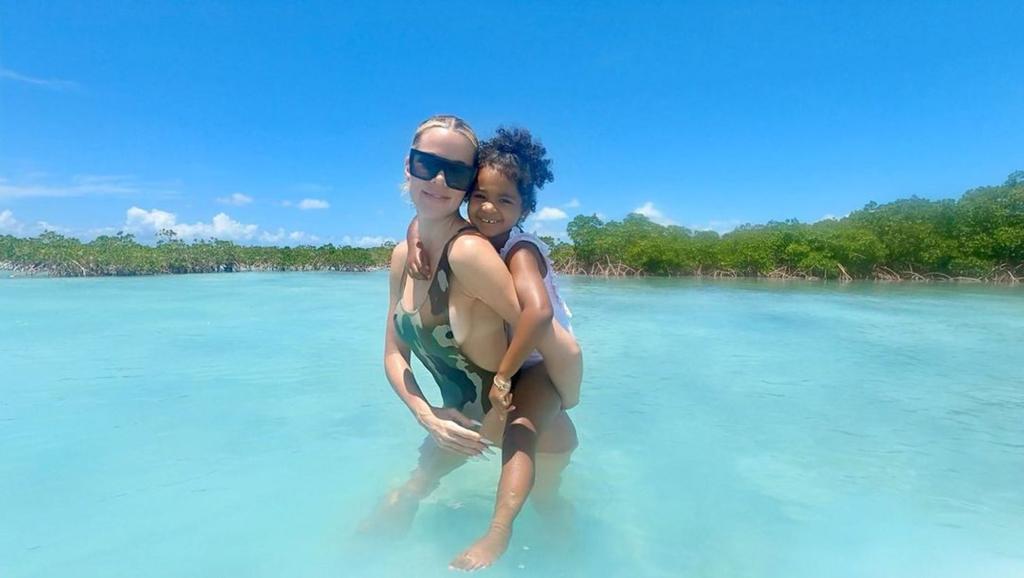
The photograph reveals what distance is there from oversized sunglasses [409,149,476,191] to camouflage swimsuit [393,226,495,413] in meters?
0.15

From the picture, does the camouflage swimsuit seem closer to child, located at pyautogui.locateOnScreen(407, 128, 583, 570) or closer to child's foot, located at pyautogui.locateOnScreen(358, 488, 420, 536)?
child, located at pyautogui.locateOnScreen(407, 128, 583, 570)

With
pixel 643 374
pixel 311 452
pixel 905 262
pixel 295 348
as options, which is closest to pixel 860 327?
pixel 643 374

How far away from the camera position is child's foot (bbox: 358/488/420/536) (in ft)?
7.17

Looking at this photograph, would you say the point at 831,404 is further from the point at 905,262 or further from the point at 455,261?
the point at 905,262

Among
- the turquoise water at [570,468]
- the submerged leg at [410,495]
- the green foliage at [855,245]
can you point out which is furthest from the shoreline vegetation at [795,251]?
the submerged leg at [410,495]

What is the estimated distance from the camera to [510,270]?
184 centimetres

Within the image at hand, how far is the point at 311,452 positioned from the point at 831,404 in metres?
3.67

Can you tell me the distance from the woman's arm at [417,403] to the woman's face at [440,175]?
0.30m

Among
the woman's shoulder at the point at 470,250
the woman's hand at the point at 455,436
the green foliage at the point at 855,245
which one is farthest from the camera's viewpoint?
the green foliage at the point at 855,245

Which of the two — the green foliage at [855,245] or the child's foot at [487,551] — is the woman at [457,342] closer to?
the child's foot at [487,551]

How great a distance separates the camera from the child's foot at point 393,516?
2186 mm

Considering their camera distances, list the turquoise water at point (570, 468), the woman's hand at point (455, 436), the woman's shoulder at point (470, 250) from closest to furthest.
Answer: the woman's shoulder at point (470, 250), the woman's hand at point (455, 436), the turquoise water at point (570, 468)

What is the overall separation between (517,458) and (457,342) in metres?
0.43

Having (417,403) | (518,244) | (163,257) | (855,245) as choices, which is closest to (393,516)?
(417,403)
